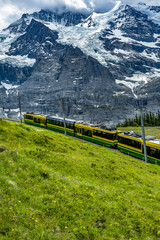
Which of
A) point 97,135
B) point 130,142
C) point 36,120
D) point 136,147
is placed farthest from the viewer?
point 36,120

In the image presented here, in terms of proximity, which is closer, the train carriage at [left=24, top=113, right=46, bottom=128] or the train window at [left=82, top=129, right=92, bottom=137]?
the train window at [left=82, top=129, right=92, bottom=137]

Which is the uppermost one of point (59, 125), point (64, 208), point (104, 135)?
point (64, 208)

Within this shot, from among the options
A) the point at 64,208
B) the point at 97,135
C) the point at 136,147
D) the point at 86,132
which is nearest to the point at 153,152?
the point at 136,147

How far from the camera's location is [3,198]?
9.98 meters

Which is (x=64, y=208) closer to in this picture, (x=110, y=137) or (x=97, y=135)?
(x=110, y=137)

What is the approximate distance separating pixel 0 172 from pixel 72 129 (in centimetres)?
4882

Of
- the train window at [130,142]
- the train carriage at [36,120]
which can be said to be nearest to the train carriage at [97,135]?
the train window at [130,142]

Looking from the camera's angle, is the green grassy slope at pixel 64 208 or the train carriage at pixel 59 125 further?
the train carriage at pixel 59 125

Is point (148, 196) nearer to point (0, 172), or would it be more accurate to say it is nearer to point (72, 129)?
point (0, 172)

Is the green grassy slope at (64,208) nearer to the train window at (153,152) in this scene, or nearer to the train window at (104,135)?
the train window at (153,152)

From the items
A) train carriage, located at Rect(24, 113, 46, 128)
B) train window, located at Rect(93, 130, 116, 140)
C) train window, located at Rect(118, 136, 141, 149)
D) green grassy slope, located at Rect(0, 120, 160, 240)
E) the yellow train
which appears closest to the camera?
green grassy slope, located at Rect(0, 120, 160, 240)

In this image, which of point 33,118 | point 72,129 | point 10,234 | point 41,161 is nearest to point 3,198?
point 10,234

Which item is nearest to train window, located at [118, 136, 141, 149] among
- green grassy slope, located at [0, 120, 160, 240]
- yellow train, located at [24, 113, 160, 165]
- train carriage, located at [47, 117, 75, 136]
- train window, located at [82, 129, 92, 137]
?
yellow train, located at [24, 113, 160, 165]

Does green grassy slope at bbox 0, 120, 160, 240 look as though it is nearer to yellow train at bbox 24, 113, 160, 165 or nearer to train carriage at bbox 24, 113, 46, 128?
yellow train at bbox 24, 113, 160, 165
